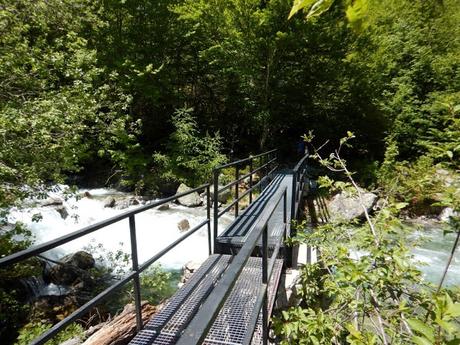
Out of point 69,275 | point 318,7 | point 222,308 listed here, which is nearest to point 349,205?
point 69,275

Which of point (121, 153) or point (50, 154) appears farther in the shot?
point (121, 153)

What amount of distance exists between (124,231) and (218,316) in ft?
21.2

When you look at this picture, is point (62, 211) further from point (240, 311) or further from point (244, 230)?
point (240, 311)

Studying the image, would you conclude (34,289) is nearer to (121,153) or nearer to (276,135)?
(121,153)

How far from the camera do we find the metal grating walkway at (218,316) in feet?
7.71

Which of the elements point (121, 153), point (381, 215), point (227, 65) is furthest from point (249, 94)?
point (381, 215)

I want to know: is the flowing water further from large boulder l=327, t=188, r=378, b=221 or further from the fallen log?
the fallen log

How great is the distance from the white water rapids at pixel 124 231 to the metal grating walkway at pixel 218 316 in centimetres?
337

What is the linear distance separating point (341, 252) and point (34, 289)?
5.63 meters

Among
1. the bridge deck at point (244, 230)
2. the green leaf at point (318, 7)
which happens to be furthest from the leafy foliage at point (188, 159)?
the green leaf at point (318, 7)

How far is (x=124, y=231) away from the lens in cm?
852

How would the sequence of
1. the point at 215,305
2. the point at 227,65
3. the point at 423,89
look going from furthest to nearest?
the point at 423,89 → the point at 227,65 → the point at 215,305

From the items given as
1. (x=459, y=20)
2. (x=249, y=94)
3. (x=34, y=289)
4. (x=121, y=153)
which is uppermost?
(x=459, y=20)

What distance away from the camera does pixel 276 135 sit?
1574 centimetres
